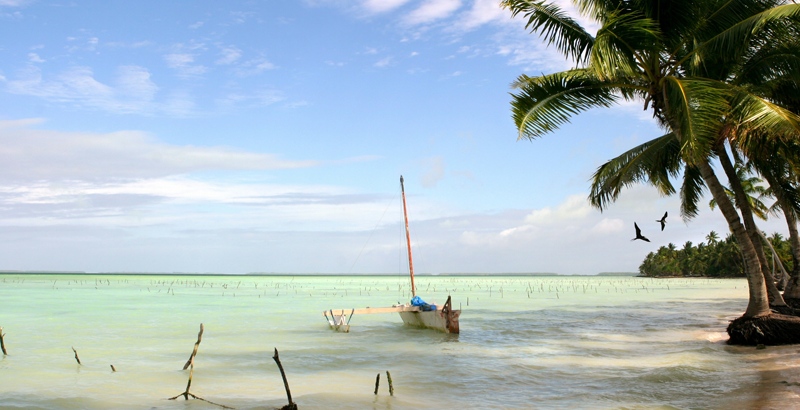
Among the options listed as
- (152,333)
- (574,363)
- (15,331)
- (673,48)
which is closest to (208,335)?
(152,333)

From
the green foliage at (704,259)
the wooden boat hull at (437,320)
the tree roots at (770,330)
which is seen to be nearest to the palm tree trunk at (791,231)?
the tree roots at (770,330)

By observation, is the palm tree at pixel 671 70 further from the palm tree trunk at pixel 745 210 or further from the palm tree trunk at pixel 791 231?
the palm tree trunk at pixel 791 231

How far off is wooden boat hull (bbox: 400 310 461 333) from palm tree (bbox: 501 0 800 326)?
25.8 feet

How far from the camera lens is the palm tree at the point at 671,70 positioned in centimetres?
1070

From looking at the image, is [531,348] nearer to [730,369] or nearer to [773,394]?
[730,369]

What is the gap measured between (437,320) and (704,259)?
94376 millimetres

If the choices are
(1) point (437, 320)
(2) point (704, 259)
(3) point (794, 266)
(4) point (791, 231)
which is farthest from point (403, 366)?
(2) point (704, 259)

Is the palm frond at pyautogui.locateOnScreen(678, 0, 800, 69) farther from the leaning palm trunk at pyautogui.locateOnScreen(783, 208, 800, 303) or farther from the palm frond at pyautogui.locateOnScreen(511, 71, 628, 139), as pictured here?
the leaning palm trunk at pyautogui.locateOnScreen(783, 208, 800, 303)

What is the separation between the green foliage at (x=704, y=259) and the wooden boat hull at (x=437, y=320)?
176ft

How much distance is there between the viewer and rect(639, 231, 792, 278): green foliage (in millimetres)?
79688

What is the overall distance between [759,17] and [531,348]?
9.37 meters

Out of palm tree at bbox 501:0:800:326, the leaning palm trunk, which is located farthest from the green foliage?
palm tree at bbox 501:0:800:326

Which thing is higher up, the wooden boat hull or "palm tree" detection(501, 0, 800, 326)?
"palm tree" detection(501, 0, 800, 326)

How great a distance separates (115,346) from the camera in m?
15.4
